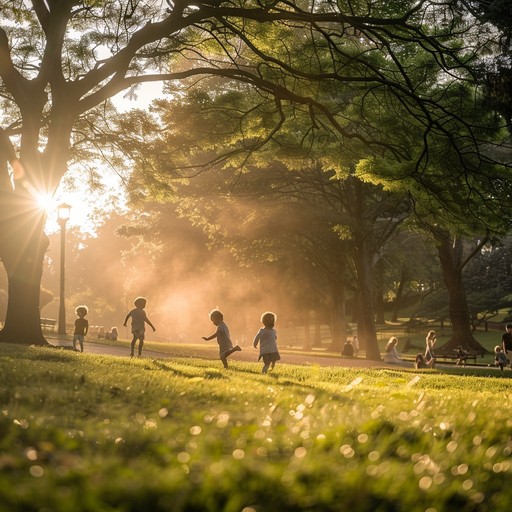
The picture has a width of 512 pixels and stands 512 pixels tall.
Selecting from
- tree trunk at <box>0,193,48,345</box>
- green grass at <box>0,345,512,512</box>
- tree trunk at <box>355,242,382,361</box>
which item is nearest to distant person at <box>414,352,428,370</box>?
tree trunk at <box>355,242,382,361</box>

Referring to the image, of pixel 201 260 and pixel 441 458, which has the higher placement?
pixel 201 260

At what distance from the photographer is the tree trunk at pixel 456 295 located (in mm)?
36562

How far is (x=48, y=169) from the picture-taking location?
18172mm

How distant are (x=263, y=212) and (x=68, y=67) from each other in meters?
12.0

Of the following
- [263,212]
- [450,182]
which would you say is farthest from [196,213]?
[450,182]

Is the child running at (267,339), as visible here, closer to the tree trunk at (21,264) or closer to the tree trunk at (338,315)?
the tree trunk at (21,264)

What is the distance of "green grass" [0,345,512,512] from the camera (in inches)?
112

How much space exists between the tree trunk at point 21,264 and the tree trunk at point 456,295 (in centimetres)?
2300

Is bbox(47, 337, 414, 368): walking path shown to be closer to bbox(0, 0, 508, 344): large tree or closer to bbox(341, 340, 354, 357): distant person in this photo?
bbox(341, 340, 354, 357): distant person

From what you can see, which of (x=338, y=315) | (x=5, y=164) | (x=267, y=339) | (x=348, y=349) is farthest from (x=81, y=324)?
(x=338, y=315)

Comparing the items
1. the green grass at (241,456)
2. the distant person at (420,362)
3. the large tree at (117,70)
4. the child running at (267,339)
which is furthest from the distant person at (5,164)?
the distant person at (420,362)

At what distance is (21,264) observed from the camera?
59.3 feet

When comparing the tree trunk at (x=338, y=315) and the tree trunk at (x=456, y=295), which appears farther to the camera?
Answer: the tree trunk at (x=338, y=315)

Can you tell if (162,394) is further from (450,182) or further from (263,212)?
(263,212)
